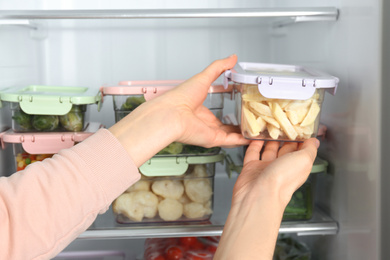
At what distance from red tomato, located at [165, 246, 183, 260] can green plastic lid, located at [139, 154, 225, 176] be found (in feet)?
0.89

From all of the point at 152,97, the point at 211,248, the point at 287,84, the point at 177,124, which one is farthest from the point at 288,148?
the point at 211,248

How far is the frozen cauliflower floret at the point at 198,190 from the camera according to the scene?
1.29 meters

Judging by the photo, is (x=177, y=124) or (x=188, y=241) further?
(x=188, y=241)

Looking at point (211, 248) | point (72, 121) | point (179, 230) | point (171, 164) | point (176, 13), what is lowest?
point (211, 248)

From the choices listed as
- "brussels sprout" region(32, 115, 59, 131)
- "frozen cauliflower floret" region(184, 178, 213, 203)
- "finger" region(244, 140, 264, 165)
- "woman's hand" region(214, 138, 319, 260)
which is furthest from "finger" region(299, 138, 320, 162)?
"brussels sprout" region(32, 115, 59, 131)

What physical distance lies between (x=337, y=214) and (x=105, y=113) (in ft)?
2.87

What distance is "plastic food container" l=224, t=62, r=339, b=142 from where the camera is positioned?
1026 millimetres

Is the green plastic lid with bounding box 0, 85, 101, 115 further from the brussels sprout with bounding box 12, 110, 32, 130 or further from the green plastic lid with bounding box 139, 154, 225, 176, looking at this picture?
the green plastic lid with bounding box 139, 154, 225, 176

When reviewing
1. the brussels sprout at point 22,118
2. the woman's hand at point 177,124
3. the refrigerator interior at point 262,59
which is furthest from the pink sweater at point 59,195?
the refrigerator interior at point 262,59

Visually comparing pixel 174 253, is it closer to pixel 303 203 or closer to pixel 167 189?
pixel 167 189

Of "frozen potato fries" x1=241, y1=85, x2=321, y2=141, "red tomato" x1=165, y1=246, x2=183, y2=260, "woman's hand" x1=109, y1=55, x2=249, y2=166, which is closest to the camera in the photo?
"woman's hand" x1=109, y1=55, x2=249, y2=166

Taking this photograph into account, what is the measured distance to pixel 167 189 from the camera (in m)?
1.28

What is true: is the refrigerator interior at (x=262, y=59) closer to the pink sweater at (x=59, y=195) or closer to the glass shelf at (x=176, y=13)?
the glass shelf at (x=176, y=13)

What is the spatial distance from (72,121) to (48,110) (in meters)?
0.08
